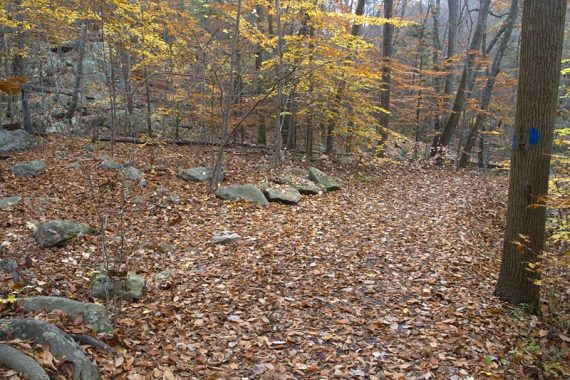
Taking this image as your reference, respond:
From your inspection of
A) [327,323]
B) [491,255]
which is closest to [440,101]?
[491,255]

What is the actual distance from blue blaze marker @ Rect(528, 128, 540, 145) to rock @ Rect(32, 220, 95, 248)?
22.6 feet

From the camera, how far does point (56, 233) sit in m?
6.62

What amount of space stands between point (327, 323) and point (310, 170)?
23.2 feet

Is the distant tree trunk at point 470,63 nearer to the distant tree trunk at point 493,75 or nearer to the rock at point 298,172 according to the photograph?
the distant tree trunk at point 493,75

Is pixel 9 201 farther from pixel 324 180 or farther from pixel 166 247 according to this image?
pixel 324 180

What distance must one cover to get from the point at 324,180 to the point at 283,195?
6.52 ft

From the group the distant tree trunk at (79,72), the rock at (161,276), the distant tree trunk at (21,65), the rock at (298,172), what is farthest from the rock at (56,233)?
the distant tree trunk at (79,72)

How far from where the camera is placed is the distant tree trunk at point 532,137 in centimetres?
436

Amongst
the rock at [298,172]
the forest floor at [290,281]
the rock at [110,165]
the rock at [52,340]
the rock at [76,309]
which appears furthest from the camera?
the rock at [298,172]

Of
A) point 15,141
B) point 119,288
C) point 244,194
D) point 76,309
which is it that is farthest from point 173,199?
point 15,141

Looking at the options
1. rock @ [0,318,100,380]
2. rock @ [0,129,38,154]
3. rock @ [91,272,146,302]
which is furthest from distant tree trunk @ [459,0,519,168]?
rock @ [0,318,100,380]

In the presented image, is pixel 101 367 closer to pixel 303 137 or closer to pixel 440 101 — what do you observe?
pixel 303 137

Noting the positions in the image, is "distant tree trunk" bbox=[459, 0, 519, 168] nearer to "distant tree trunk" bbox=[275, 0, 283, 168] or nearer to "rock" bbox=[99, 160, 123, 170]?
"distant tree trunk" bbox=[275, 0, 283, 168]

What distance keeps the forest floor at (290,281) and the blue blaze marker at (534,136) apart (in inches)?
79.1
